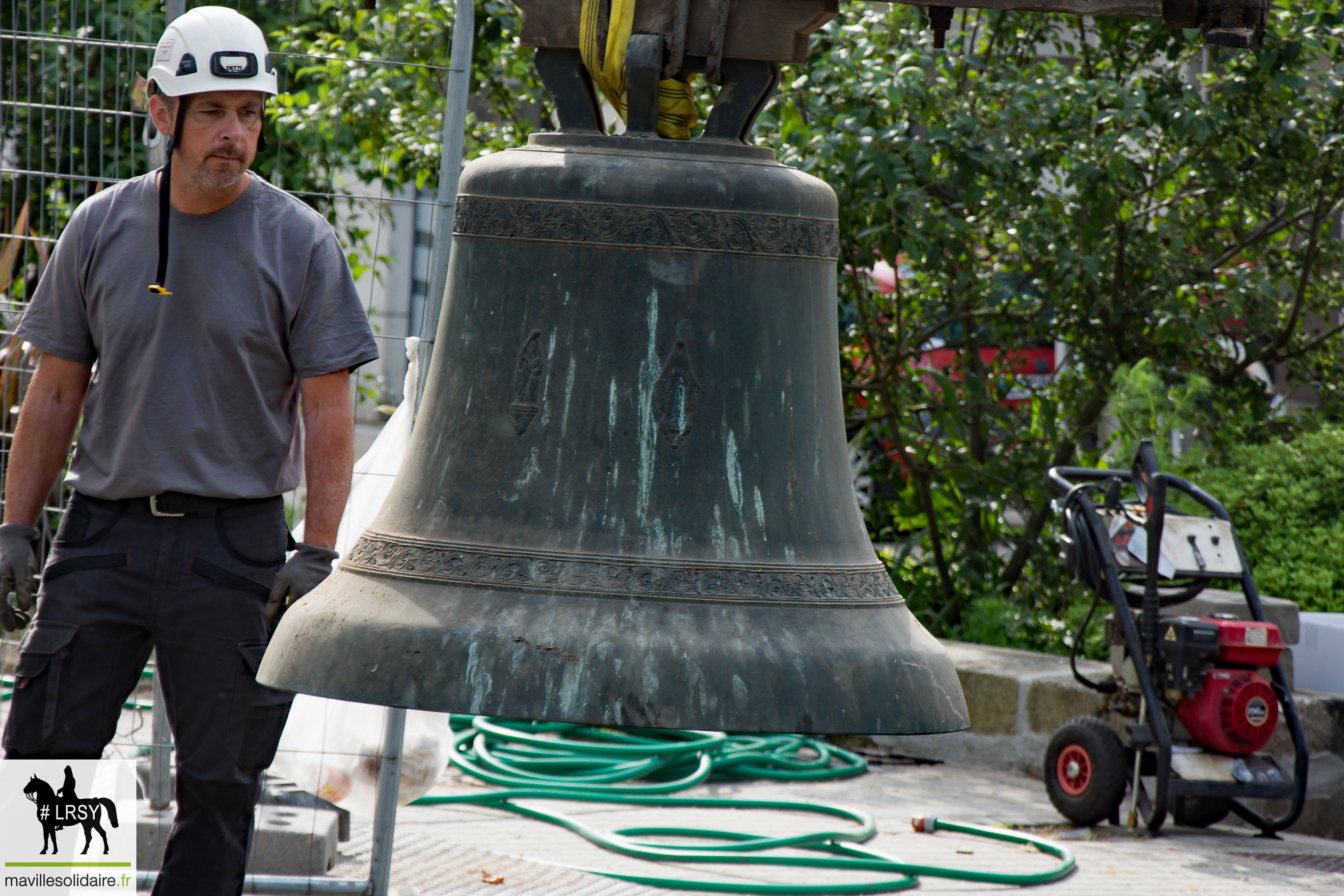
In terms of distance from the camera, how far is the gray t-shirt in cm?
299

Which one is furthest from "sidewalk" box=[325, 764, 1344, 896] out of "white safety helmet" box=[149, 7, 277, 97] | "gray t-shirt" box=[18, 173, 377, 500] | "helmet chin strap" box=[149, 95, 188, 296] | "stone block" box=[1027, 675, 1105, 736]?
"white safety helmet" box=[149, 7, 277, 97]

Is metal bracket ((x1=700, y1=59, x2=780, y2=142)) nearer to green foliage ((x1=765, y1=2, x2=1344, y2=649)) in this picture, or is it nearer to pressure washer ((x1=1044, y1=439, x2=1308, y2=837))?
pressure washer ((x1=1044, y1=439, x2=1308, y2=837))

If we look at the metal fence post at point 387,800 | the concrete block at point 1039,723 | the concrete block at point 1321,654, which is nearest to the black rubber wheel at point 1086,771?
the concrete block at point 1039,723

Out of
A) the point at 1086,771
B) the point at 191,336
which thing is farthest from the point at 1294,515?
the point at 191,336

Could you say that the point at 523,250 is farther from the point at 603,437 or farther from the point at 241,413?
the point at 241,413

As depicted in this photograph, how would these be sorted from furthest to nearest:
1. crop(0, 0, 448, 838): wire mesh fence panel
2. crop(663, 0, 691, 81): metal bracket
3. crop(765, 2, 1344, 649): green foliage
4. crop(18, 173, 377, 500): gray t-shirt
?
crop(765, 2, 1344, 649): green foliage
crop(0, 0, 448, 838): wire mesh fence panel
crop(18, 173, 377, 500): gray t-shirt
crop(663, 0, 691, 81): metal bracket

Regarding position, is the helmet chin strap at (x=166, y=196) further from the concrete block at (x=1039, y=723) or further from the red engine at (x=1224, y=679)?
the red engine at (x=1224, y=679)

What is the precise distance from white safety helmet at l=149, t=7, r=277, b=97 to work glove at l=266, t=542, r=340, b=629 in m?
0.94

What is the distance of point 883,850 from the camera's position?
16.5 feet

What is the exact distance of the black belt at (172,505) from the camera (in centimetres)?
298

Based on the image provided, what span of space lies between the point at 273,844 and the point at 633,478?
2739 mm

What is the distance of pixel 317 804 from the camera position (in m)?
4.58

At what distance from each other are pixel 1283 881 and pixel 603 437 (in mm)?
3765

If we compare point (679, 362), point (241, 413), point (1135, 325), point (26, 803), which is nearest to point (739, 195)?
point (679, 362)
